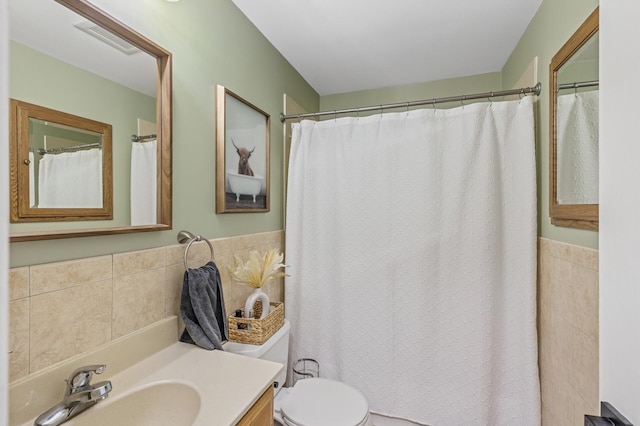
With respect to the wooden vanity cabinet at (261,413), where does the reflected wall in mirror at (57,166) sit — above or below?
above

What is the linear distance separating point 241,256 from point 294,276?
1.75 ft

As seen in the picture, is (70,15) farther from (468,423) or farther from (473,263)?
(468,423)

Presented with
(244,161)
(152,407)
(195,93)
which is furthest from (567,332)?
(195,93)

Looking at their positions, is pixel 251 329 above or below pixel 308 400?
above

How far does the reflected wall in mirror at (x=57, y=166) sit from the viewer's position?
76cm

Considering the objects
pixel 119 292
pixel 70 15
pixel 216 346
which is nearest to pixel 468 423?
pixel 216 346

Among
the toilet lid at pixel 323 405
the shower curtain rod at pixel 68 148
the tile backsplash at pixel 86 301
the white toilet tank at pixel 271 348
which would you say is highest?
the shower curtain rod at pixel 68 148

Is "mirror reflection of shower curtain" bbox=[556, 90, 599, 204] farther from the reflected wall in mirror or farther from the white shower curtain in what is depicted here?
the reflected wall in mirror

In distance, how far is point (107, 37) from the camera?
988 millimetres

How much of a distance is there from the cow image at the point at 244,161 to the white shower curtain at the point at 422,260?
16.3 inches

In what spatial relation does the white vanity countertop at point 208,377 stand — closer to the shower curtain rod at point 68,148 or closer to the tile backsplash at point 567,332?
the shower curtain rod at point 68,148

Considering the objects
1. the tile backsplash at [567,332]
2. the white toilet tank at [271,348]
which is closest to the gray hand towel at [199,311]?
the white toilet tank at [271,348]

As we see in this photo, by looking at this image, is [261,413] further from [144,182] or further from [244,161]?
[244,161]

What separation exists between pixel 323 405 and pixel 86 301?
3.63 feet
